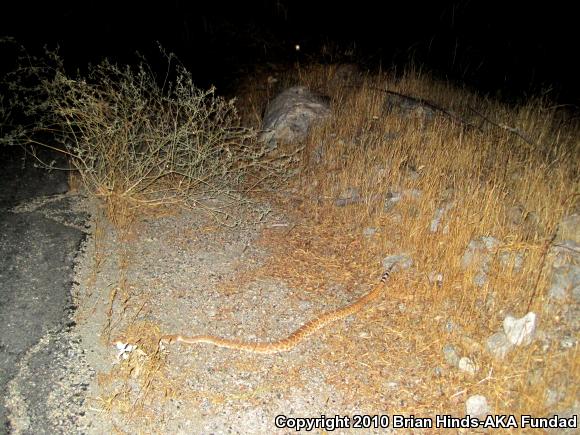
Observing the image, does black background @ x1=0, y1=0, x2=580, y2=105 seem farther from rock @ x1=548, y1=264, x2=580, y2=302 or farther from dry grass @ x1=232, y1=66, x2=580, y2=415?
rock @ x1=548, y1=264, x2=580, y2=302

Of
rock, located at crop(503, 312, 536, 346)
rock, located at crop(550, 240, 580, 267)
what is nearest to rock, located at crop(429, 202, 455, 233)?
rock, located at crop(550, 240, 580, 267)

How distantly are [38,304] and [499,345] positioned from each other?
3113 millimetres

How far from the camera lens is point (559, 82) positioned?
25.4 ft

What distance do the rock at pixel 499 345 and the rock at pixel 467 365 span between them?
5.8 inches

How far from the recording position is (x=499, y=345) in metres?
2.77

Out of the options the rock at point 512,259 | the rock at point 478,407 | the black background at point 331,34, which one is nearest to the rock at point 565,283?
the rock at point 512,259

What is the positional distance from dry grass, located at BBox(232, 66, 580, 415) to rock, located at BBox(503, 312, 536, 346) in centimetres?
6

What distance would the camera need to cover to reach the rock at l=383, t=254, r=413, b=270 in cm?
361

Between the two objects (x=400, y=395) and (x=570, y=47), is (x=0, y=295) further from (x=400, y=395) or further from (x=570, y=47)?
(x=570, y=47)

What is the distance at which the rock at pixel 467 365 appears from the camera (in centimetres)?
271

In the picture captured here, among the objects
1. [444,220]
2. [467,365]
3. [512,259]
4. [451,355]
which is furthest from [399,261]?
[467,365]

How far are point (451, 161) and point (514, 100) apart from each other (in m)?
3.16

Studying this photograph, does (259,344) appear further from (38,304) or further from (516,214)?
(516,214)

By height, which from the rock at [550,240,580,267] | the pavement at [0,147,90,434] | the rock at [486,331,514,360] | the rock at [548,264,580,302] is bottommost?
the pavement at [0,147,90,434]
